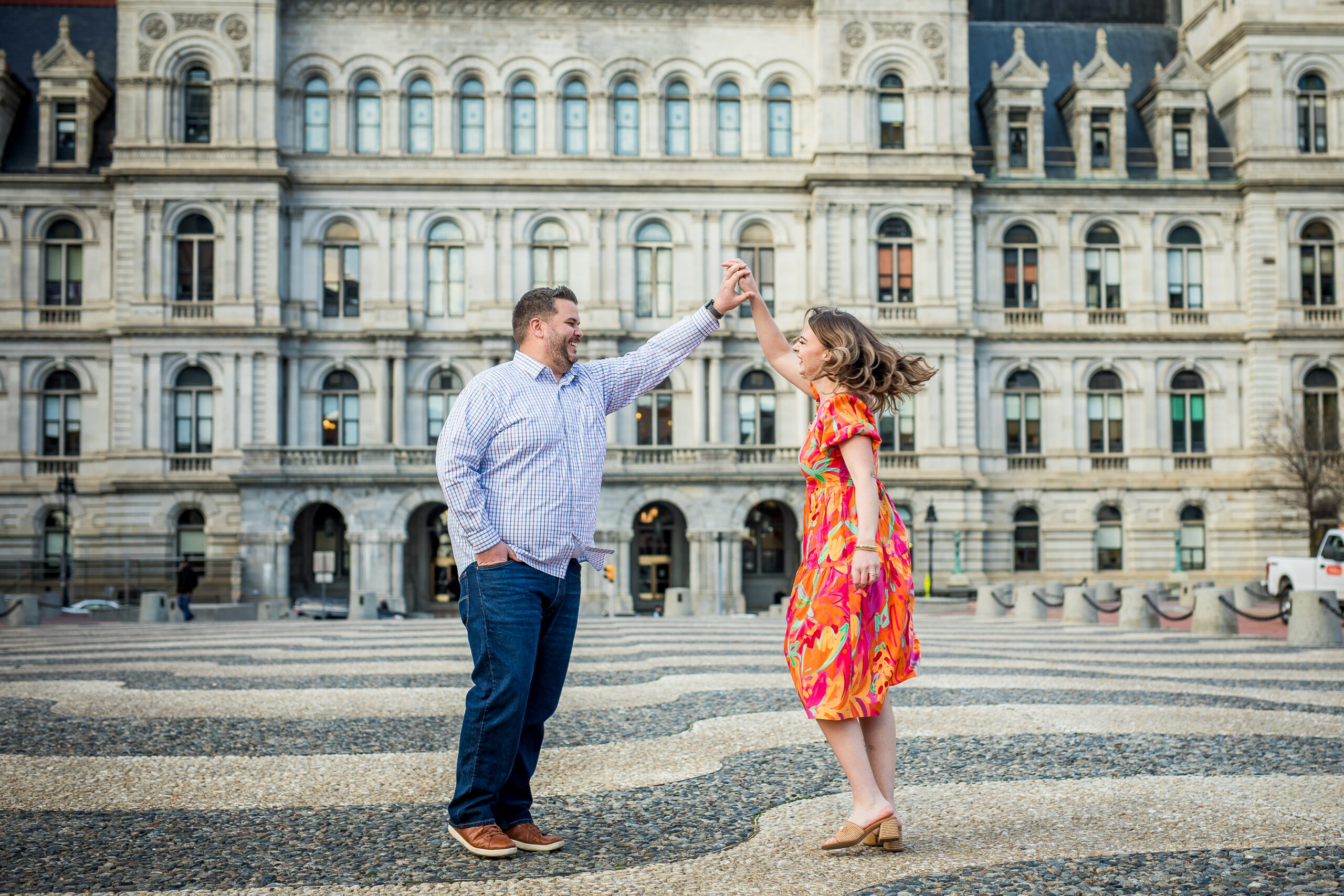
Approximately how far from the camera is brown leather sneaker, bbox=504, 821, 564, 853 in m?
5.19

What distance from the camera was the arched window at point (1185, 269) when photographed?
4491cm

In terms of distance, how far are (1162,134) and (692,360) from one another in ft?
61.7

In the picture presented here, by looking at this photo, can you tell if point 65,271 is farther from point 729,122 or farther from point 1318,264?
point 1318,264

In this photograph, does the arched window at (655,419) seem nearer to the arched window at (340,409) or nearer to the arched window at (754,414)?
the arched window at (754,414)

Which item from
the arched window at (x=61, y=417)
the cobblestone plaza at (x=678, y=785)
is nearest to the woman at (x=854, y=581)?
the cobblestone plaza at (x=678, y=785)

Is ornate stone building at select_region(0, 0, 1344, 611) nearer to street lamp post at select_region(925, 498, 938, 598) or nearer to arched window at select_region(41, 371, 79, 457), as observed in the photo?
arched window at select_region(41, 371, 79, 457)

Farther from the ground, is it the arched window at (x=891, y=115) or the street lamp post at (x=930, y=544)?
the arched window at (x=891, y=115)

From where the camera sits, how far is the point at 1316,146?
145 feet

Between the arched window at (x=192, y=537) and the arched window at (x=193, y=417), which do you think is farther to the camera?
the arched window at (x=193, y=417)

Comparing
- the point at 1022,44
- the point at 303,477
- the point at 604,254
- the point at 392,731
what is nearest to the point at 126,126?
the point at 303,477

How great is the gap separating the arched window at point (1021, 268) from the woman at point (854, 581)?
134 ft

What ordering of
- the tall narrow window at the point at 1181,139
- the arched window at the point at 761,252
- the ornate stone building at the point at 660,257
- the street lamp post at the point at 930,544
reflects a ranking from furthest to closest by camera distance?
1. the tall narrow window at the point at 1181,139
2. the arched window at the point at 761,252
3. the ornate stone building at the point at 660,257
4. the street lamp post at the point at 930,544

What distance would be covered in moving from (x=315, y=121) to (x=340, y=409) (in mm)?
9891

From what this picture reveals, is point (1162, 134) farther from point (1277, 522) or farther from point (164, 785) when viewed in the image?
point (164, 785)
